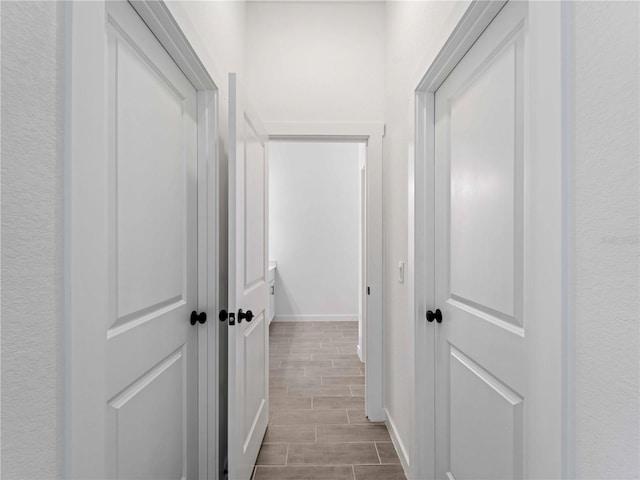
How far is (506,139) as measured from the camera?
3.72ft

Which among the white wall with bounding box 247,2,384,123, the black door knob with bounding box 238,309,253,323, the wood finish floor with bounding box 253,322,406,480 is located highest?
the white wall with bounding box 247,2,384,123

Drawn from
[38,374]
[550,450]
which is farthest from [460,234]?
[38,374]

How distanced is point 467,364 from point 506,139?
0.81 metres

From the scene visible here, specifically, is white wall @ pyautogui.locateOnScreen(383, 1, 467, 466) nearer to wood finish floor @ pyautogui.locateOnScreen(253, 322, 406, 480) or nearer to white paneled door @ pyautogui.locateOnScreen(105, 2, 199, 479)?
wood finish floor @ pyautogui.locateOnScreen(253, 322, 406, 480)

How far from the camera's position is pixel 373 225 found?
2557 mm

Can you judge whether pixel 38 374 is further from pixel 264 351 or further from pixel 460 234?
pixel 264 351

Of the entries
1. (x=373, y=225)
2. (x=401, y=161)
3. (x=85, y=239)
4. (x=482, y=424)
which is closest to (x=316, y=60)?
(x=401, y=161)

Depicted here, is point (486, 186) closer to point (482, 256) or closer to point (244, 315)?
point (482, 256)

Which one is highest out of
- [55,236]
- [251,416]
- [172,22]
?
[172,22]

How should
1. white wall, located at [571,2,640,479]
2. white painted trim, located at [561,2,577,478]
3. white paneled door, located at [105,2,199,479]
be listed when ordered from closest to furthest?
white wall, located at [571,2,640,479]
white painted trim, located at [561,2,577,478]
white paneled door, located at [105,2,199,479]

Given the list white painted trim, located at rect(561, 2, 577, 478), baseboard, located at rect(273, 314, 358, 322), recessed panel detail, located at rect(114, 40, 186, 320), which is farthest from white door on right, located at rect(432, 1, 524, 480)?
baseboard, located at rect(273, 314, 358, 322)

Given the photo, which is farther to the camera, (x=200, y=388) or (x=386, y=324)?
(x=386, y=324)

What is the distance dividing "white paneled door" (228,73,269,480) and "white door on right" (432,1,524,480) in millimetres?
879

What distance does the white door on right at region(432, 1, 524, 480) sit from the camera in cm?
109
